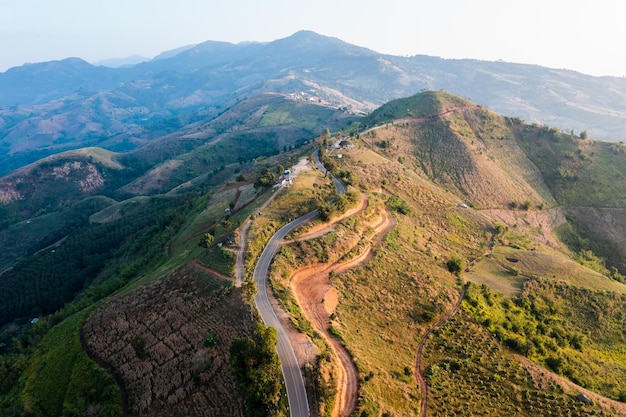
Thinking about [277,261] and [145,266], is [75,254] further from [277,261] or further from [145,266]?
[277,261]

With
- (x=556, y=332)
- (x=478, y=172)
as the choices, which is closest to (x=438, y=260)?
(x=556, y=332)

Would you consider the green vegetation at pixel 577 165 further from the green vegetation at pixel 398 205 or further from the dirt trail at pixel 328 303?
the dirt trail at pixel 328 303

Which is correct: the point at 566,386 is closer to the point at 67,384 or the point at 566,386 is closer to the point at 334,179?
the point at 67,384

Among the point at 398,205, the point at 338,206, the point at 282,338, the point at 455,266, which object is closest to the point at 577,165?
the point at 398,205

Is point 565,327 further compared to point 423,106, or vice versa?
point 423,106

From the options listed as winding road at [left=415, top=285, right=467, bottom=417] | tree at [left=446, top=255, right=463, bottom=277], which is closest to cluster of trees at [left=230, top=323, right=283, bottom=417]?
winding road at [left=415, top=285, right=467, bottom=417]

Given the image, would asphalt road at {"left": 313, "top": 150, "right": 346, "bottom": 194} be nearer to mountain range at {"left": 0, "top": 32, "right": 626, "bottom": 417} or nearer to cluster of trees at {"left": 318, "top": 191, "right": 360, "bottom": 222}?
mountain range at {"left": 0, "top": 32, "right": 626, "bottom": 417}

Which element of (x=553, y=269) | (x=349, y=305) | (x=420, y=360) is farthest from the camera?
(x=553, y=269)
